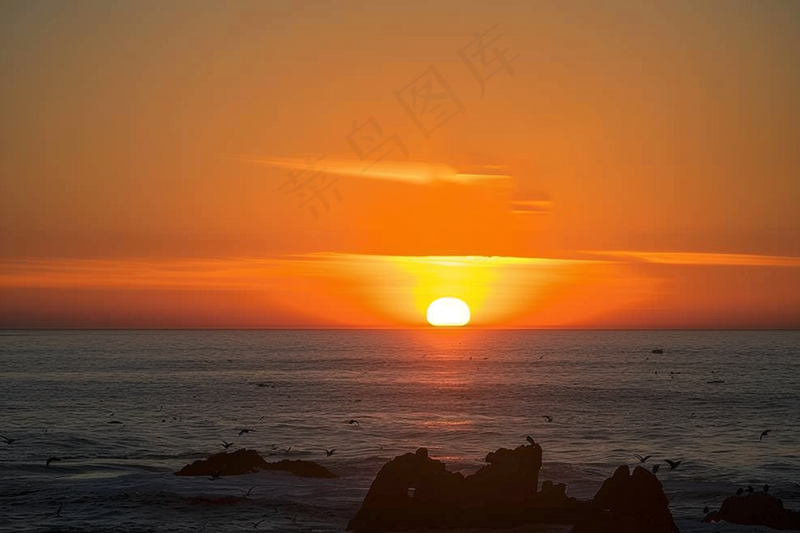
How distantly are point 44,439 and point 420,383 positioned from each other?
74060mm

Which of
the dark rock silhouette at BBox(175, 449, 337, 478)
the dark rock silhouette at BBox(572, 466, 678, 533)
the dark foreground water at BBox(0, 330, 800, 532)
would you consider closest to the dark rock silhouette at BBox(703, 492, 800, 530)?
the dark foreground water at BBox(0, 330, 800, 532)

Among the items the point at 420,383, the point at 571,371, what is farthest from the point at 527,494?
the point at 571,371

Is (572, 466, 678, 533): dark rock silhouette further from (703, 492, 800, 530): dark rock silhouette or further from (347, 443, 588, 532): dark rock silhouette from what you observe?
(703, 492, 800, 530): dark rock silhouette

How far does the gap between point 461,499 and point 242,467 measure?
15068 mm

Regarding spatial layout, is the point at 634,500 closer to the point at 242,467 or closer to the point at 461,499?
the point at 461,499

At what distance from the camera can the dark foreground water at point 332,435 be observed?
36.6 m

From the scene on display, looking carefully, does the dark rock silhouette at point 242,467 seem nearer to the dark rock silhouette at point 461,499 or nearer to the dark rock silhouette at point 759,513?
the dark rock silhouette at point 461,499

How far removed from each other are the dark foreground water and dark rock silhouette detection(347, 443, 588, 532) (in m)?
2.70

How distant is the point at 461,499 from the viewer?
32.0 metres

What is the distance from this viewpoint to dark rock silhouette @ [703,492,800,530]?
30.3 m

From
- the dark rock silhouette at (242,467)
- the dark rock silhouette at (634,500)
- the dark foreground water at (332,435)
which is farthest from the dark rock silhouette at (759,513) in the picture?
the dark rock silhouette at (242,467)

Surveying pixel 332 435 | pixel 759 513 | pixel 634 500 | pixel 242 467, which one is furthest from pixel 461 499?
pixel 332 435

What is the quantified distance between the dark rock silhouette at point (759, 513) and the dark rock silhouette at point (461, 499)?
5.46m

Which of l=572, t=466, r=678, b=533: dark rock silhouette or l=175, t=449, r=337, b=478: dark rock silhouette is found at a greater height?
l=572, t=466, r=678, b=533: dark rock silhouette
